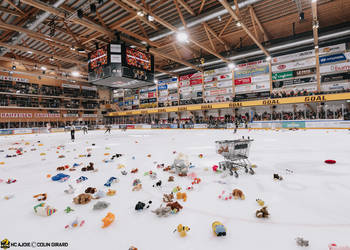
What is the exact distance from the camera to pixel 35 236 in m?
1.49

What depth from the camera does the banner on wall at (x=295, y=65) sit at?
1684cm

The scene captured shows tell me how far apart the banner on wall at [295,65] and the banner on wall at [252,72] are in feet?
3.03

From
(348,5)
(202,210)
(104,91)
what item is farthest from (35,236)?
(104,91)

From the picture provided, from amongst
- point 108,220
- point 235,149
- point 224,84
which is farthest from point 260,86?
point 108,220

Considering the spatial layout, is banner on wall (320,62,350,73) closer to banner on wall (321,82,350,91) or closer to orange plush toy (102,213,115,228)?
banner on wall (321,82,350,91)

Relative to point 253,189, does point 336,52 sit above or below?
above

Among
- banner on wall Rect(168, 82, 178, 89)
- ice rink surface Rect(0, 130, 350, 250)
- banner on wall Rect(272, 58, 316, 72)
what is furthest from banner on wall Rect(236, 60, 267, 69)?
ice rink surface Rect(0, 130, 350, 250)

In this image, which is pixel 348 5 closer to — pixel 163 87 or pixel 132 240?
pixel 132 240

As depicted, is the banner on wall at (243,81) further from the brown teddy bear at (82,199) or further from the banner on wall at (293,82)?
the brown teddy bear at (82,199)

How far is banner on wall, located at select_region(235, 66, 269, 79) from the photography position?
1927cm

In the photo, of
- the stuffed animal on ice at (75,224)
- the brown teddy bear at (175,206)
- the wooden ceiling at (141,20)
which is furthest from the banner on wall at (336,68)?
the stuffed animal on ice at (75,224)

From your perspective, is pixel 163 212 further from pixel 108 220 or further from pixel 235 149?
pixel 235 149

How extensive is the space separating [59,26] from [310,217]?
15495mm

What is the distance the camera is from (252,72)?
20016mm
